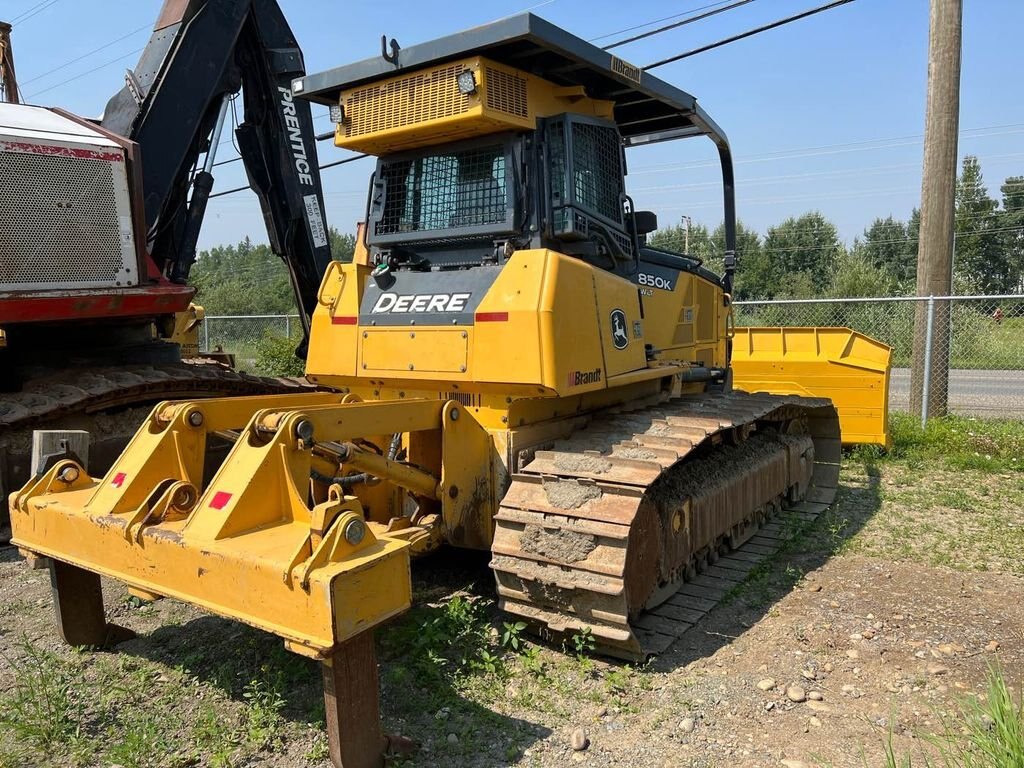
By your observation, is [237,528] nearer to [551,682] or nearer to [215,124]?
[551,682]

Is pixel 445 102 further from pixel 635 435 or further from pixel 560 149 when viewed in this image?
pixel 635 435

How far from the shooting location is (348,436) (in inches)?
133

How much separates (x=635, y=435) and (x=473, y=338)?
38.6 inches

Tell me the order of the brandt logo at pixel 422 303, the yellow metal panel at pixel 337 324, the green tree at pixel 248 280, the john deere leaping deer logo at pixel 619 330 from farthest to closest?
the green tree at pixel 248 280 → the yellow metal panel at pixel 337 324 → the john deere leaping deer logo at pixel 619 330 → the brandt logo at pixel 422 303

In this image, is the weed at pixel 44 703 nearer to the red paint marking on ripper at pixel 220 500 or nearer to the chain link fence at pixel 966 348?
the red paint marking on ripper at pixel 220 500

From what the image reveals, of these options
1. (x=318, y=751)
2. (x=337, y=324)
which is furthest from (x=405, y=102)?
(x=318, y=751)

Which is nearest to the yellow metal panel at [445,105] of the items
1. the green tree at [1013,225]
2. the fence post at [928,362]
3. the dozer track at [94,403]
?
the dozer track at [94,403]

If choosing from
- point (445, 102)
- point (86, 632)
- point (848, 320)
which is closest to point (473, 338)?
point (445, 102)

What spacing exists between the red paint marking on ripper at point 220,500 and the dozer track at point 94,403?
10.5ft

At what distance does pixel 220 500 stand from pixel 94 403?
3.47 metres

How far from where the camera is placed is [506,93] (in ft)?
13.4

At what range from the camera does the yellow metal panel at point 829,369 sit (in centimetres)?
813

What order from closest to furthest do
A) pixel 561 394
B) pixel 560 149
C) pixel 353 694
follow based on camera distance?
pixel 353 694 → pixel 561 394 → pixel 560 149

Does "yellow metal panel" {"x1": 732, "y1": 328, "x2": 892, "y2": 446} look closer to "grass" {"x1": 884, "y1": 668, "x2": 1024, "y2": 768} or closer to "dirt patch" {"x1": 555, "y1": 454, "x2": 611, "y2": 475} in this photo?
"dirt patch" {"x1": 555, "y1": 454, "x2": 611, "y2": 475}
